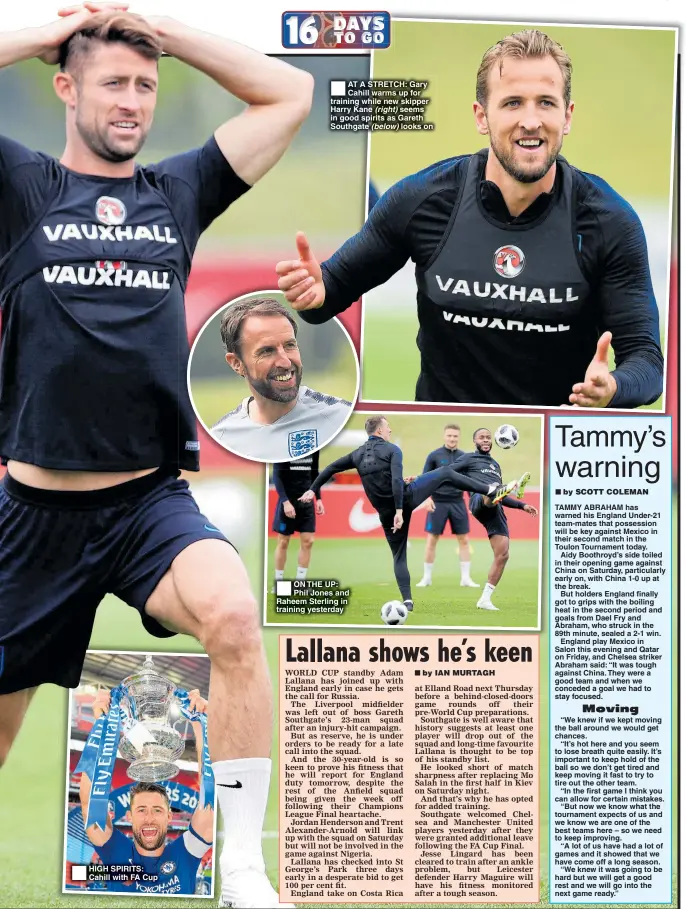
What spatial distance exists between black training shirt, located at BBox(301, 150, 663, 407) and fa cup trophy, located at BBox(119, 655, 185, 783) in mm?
1637

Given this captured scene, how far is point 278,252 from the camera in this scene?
4629 millimetres

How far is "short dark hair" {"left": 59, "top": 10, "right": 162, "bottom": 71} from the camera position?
434 cm

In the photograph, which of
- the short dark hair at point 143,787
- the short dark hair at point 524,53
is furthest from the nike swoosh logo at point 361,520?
the short dark hair at point 524,53

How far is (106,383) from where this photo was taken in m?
4.28

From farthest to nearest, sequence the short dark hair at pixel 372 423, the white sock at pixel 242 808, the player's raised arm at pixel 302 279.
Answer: the short dark hair at pixel 372 423 → the player's raised arm at pixel 302 279 → the white sock at pixel 242 808

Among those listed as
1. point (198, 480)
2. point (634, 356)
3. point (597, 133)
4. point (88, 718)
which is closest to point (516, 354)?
point (634, 356)

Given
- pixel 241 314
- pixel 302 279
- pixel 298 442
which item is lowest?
pixel 298 442

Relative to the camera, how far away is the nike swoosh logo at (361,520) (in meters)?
4.59

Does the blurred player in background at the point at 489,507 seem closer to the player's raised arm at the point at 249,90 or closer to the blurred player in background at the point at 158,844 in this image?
the blurred player in background at the point at 158,844

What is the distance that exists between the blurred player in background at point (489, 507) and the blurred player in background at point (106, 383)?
1.03m

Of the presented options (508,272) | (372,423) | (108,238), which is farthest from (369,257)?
(108,238)

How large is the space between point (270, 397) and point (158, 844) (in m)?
1.88

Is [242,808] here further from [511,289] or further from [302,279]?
[511,289]

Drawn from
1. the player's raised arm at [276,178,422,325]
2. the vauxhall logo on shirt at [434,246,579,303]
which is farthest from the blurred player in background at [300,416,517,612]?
the vauxhall logo on shirt at [434,246,579,303]
